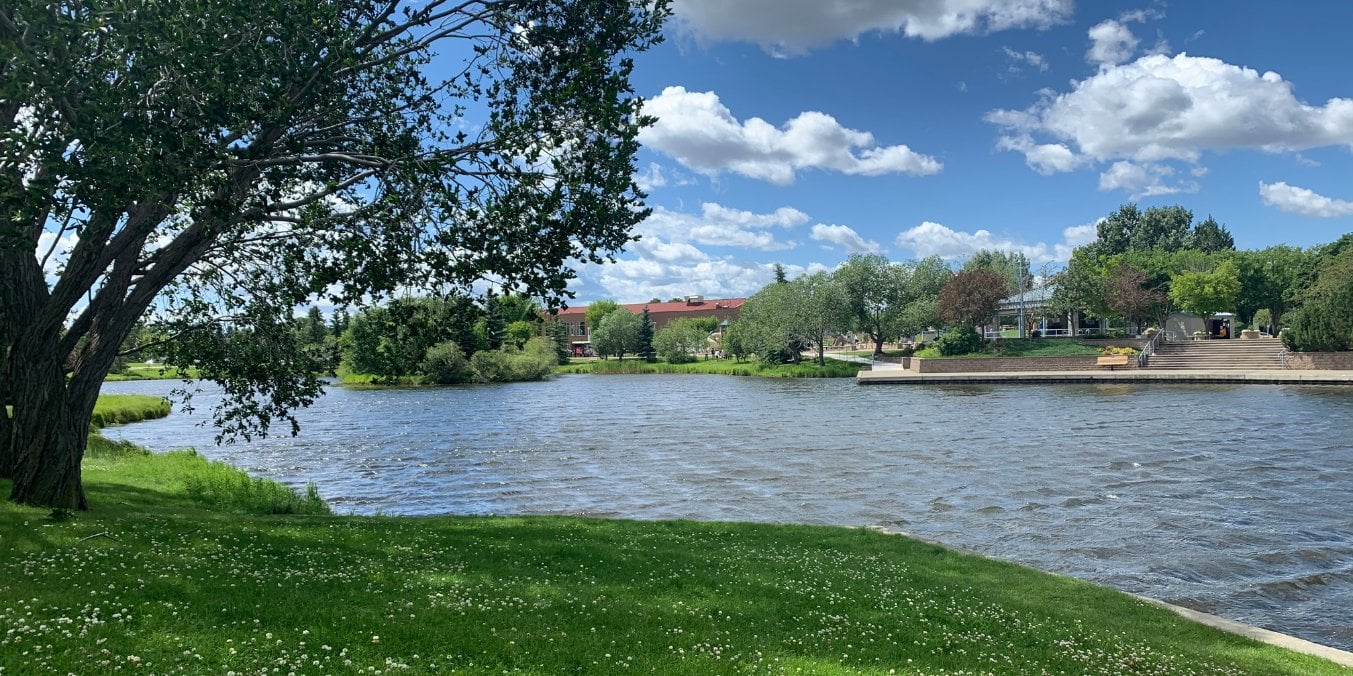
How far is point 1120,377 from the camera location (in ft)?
167

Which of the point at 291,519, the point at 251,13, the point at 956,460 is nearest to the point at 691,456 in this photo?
the point at 956,460

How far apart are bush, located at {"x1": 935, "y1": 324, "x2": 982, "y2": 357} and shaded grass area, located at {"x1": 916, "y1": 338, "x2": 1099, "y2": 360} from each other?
625 millimetres

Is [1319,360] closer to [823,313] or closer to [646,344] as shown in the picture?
[823,313]

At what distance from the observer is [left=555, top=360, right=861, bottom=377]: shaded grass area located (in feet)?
226

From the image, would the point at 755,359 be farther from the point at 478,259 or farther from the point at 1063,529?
the point at 478,259

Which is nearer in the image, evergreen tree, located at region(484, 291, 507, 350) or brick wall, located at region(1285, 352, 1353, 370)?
evergreen tree, located at region(484, 291, 507, 350)

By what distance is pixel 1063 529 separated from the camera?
15016mm

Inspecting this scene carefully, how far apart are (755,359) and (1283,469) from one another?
6690cm

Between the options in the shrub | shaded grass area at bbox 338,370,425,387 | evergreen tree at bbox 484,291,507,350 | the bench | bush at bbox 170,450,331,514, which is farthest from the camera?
shaded grass area at bbox 338,370,425,387

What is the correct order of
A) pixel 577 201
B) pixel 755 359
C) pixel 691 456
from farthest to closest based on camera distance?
pixel 755 359 < pixel 691 456 < pixel 577 201

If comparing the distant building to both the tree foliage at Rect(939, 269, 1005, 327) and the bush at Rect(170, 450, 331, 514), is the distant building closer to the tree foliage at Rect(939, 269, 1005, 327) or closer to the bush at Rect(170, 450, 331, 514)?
the tree foliage at Rect(939, 269, 1005, 327)

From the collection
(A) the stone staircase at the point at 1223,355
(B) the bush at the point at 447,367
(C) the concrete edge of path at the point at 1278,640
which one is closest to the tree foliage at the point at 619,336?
(B) the bush at the point at 447,367

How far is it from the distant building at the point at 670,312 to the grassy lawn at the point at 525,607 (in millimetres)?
132710

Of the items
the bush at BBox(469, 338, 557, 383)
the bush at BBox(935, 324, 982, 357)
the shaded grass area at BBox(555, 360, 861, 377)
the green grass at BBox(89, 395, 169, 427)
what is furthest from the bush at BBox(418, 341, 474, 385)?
the bush at BBox(935, 324, 982, 357)
